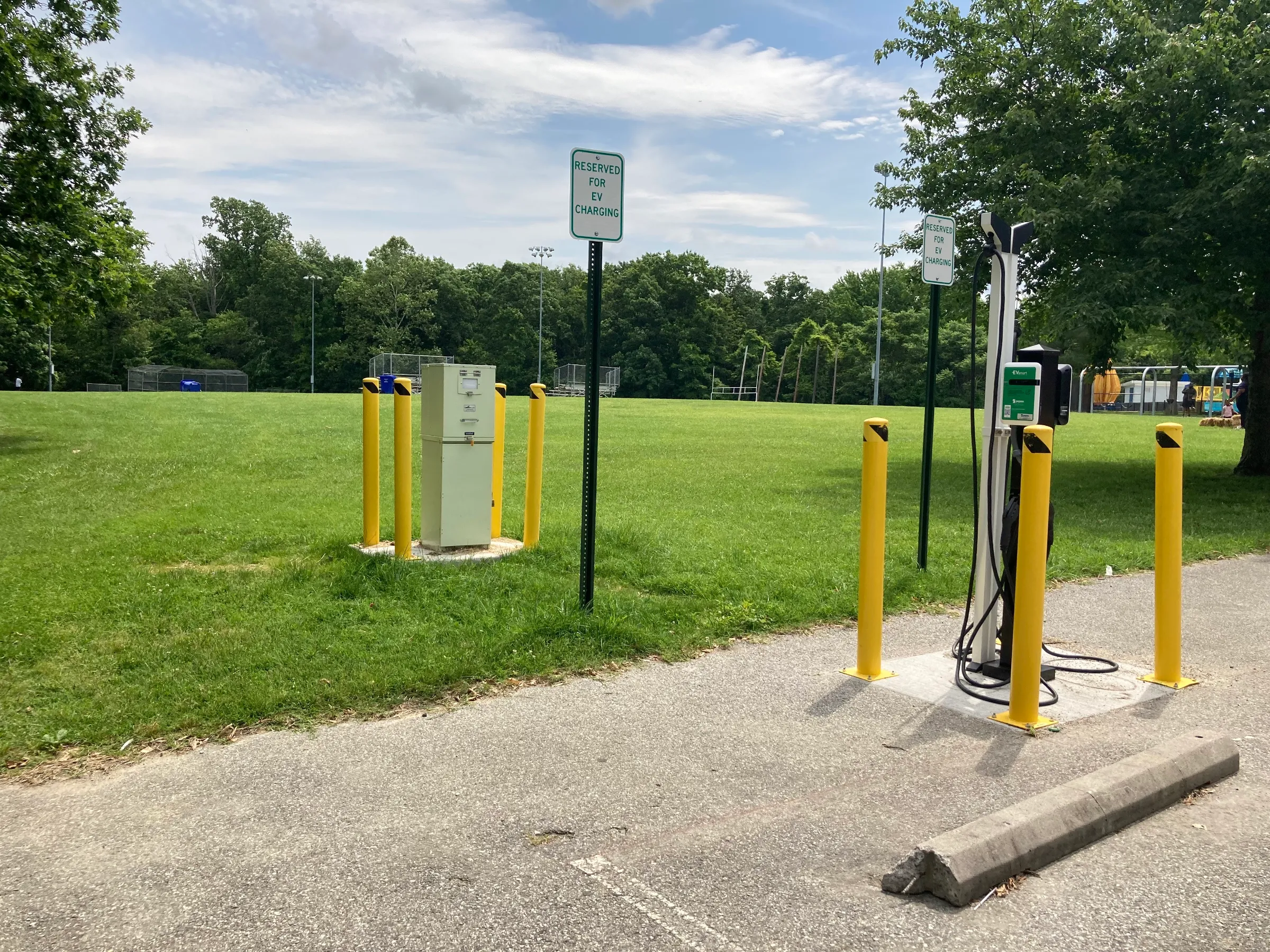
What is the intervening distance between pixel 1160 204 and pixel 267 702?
13.9 meters

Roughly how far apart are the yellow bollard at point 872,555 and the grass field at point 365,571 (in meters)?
1.06

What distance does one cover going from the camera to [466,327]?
87062mm

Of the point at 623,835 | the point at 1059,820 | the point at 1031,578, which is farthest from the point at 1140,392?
the point at 623,835

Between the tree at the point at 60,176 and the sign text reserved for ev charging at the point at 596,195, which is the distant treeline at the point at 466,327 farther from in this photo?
the sign text reserved for ev charging at the point at 596,195

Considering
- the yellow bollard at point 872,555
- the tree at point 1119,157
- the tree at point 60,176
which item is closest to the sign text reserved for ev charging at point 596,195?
the yellow bollard at point 872,555

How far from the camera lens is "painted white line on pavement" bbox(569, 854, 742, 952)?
9.46ft

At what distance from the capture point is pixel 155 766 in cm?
414

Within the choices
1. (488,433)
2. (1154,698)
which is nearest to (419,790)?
(1154,698)

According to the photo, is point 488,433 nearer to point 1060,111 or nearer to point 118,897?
point 118,897

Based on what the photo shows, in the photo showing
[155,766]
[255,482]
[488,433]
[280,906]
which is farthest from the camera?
[255,482]

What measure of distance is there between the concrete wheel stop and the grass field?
2.66m

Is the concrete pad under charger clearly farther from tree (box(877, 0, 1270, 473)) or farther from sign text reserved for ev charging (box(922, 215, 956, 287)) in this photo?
tree (box(877, 0, 1270, 473))

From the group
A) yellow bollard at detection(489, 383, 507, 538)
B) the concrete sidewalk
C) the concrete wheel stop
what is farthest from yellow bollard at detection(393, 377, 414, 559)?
the concrete wheel stop

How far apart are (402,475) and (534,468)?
3.48ft
